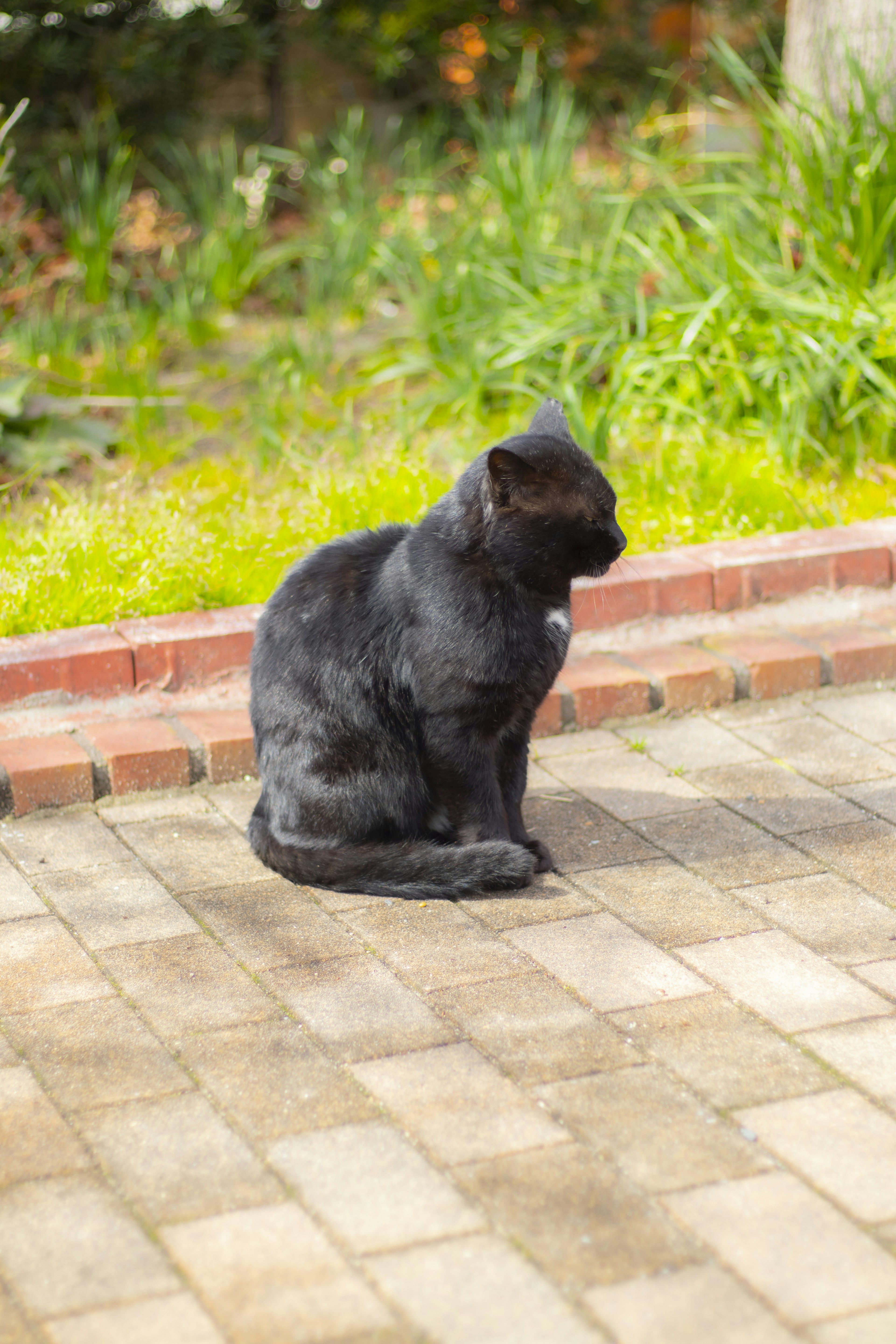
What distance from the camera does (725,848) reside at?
3.04m

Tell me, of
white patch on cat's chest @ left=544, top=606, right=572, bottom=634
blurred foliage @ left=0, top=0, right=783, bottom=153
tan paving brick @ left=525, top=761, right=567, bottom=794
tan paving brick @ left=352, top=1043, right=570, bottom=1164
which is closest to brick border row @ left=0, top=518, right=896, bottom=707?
tan paving brick @ left=525, top=761, right=567, bottom=794

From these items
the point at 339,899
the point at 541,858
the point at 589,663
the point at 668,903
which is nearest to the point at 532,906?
the point at 541,858

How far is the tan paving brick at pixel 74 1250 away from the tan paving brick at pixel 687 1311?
0.57m

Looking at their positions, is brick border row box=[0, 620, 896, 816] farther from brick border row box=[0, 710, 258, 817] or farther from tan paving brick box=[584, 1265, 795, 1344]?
tan paving brick box=[584, 1265, 795, 1344]

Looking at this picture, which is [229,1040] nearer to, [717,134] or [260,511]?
[260,511]

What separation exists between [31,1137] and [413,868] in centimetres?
96

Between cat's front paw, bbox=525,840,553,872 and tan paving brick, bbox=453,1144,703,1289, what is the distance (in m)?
0.94

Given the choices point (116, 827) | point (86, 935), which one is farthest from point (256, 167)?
point (86, 935)

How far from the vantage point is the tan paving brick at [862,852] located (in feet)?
9.41

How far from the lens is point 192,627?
3.62 m

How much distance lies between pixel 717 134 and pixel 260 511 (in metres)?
4.90

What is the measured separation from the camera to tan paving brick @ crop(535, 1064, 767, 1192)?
1998mm

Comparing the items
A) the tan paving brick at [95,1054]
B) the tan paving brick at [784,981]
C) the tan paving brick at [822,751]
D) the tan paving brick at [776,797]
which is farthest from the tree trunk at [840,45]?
the tan paving brick at [95,1054]

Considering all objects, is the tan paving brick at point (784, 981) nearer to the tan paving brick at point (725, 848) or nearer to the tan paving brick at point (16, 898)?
the tan paving brick at point (725, 848)
